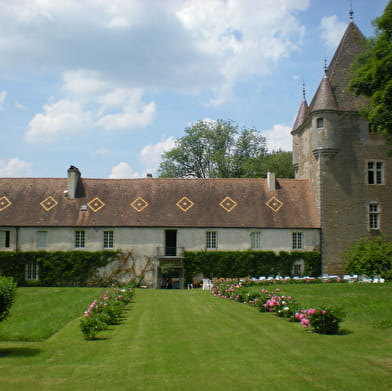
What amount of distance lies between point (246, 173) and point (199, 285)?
2491 cm

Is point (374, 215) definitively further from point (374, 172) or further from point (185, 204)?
point (185, 204)

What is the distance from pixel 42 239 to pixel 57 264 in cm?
205

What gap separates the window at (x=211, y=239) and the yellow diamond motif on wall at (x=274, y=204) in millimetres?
4621

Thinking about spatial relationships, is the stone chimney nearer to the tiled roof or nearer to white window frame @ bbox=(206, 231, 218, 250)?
the tiled roof

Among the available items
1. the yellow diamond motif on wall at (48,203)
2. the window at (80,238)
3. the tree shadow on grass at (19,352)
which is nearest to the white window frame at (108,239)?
the window at (80,238)

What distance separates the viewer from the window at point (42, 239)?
1292 inches

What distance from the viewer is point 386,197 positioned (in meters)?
34.1

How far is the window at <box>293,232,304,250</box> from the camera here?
33406 millimetres

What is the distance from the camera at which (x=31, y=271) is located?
32750mm

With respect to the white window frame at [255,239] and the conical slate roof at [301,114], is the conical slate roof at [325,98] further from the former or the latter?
the white window frame at [255,239]

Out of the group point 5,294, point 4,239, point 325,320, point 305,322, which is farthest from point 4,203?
point 325,320

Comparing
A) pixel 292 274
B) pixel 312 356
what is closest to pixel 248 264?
pixel 292 274

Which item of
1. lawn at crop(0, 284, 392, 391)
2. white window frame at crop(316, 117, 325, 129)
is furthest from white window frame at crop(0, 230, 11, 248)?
white window frame at crop(316, 117, 325, 129)

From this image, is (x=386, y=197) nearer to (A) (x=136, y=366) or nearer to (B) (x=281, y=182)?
(B) (x=281, y=182)
